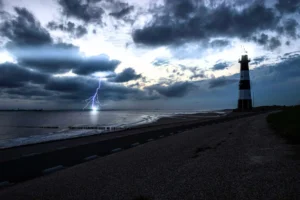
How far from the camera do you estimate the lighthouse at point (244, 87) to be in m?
60.5

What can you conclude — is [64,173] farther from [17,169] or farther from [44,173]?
[17,169]

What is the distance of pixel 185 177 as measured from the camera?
656 centimetres

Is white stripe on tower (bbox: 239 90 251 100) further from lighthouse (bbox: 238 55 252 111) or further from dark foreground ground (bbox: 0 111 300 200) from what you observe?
dark foreground ground (bbox: 0 111 300 200)

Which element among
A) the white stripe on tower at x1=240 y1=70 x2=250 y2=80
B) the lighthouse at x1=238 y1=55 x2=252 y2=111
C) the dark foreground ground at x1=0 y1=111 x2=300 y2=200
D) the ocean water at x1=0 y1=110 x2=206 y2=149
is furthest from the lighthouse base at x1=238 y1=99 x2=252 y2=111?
the dark foreground ground at x1=0 y1=111 x2=300 y2=200

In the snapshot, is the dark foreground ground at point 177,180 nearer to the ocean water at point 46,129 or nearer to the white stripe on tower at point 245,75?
the ocean water at point 46,129

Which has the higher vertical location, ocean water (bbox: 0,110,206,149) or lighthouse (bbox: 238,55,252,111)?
lighthouse (bbox: 238,55,252,111)

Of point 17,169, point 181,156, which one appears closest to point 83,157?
point 17,169

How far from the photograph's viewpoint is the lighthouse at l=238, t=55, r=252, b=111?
60.5 metres

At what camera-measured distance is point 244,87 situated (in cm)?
6038

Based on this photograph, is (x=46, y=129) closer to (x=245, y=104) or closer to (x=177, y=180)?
(x=177, y=180)

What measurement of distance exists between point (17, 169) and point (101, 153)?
12.8 ft

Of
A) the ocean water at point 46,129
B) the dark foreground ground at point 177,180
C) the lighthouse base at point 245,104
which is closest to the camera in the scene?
the dark foreground ground at point 177,180

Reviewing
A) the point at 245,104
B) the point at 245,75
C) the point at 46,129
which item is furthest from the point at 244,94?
the point at 46,129

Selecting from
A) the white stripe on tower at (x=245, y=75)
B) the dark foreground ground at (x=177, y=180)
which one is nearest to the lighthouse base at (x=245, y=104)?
the white stripe on tower at (x=245, y=75)
